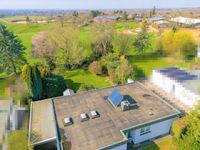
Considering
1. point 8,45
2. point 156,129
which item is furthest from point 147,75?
point 8,45

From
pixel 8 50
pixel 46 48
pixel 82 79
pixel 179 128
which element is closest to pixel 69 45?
pixel 46 48

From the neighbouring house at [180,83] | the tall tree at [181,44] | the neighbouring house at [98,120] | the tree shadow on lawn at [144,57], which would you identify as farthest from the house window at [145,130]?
the tall tree at [181,44]

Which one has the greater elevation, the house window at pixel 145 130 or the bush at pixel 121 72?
the bush at pixel 121 72

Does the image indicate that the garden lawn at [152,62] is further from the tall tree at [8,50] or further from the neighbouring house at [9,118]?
the tall tree at [8,50]

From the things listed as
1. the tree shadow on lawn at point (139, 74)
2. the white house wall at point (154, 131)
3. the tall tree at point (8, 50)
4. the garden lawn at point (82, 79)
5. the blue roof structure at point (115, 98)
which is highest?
the tall tree at point (8, 50)

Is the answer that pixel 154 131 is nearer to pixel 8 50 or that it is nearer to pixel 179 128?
pixel 179 128

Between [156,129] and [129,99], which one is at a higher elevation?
[129,99]

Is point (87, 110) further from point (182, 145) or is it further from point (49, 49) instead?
point (49, 49)

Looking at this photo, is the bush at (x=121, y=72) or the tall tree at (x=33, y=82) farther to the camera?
the bush at (x=121, y=72)
